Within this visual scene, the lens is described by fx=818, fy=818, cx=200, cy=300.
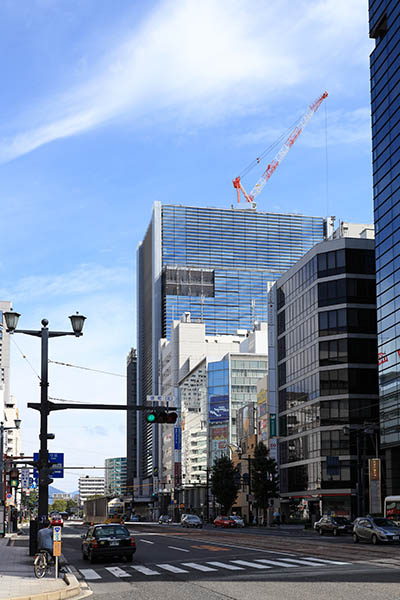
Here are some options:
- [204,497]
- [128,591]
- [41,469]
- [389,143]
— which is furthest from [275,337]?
[128,591]

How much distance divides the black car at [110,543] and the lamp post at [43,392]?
3.42 meters

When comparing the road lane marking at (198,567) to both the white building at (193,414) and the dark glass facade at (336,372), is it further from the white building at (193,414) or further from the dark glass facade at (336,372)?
the white building at (193,414)

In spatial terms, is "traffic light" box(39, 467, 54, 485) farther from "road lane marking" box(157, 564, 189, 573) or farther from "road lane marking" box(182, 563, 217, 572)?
"road lane marking" box(182, 563, 217, 572)

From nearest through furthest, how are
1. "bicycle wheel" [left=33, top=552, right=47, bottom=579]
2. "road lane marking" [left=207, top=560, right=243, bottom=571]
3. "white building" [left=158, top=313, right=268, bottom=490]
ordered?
"bicycle wheel" [left=33, top=552, right=47, bottom=579] < "road lane marking" [left=207, top=560, right=243, bottom=571] < "white building" [left=158, top=313, right=268, bottom=490]

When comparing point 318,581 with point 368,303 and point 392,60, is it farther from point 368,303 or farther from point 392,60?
point 368,303

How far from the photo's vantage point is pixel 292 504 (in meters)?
102

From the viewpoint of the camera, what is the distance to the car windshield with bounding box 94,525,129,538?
108ft

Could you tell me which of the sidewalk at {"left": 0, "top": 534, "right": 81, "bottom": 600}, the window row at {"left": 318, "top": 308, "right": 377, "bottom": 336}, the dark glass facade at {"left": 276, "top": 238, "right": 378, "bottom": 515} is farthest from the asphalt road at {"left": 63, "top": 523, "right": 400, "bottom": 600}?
the window row at {"left": 318, "top": 308, "right": 377, "bottom": 336}

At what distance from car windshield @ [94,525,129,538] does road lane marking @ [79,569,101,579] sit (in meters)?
3.37

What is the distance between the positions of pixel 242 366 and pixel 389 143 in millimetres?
86674

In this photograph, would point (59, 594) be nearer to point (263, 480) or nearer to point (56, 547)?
point (56, 547)

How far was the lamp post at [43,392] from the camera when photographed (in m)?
27.5

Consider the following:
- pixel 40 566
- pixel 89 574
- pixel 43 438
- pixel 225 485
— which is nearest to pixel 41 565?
pixel 40 566

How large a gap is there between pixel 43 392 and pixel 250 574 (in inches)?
385
